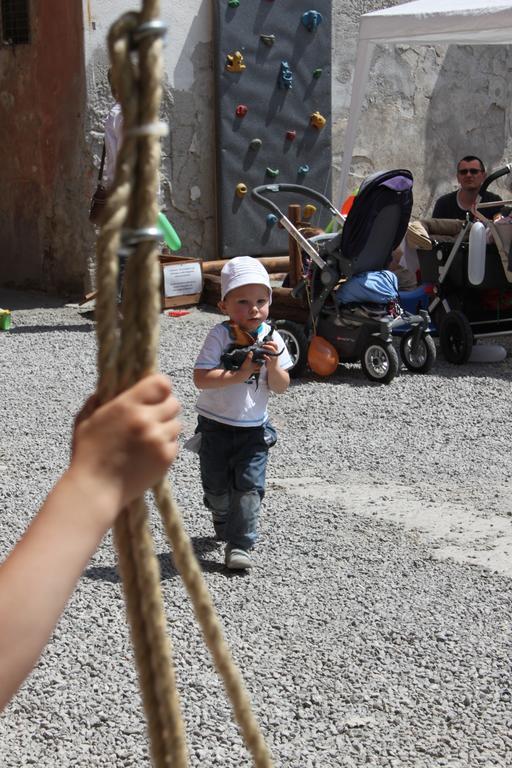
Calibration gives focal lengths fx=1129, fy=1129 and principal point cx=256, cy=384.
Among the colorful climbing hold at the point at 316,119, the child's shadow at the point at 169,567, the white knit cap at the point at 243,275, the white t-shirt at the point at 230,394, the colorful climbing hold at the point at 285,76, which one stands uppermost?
the colorful climbing hold at the point at 285,76

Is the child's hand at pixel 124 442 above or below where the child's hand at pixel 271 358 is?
above

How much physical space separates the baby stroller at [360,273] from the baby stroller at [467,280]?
40 cm

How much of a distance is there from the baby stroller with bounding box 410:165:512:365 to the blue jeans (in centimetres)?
362

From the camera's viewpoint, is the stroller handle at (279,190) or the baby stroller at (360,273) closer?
the baby stroller at (360,273)

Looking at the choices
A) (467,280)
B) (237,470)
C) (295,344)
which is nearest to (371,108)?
(467,280)

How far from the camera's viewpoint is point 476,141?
11656mm

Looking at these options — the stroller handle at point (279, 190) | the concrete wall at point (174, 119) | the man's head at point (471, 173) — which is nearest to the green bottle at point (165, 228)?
the stroller handle at point (279, 190)

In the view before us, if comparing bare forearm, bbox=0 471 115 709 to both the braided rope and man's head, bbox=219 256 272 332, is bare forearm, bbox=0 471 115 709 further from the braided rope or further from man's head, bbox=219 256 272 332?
man's head, bbox=219 256 272 332

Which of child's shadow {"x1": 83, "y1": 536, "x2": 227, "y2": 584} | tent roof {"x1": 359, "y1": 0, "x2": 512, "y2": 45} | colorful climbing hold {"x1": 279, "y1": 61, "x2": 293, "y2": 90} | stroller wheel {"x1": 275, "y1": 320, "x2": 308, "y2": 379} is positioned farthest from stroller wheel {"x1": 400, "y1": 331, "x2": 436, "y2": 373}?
colorful climbing hold {"x1": 279, "y1": 61, "x2": 293, "y2": 90}

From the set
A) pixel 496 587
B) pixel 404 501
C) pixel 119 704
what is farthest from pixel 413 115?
pixel 119 704

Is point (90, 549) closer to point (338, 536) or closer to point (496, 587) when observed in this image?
point (496, 587)

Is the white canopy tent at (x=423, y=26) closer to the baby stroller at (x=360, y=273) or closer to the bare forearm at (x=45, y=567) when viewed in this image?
the baby stroller at (x=360, y=273)

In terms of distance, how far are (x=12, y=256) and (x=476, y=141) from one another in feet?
15.9

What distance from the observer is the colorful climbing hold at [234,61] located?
32.4 ft
